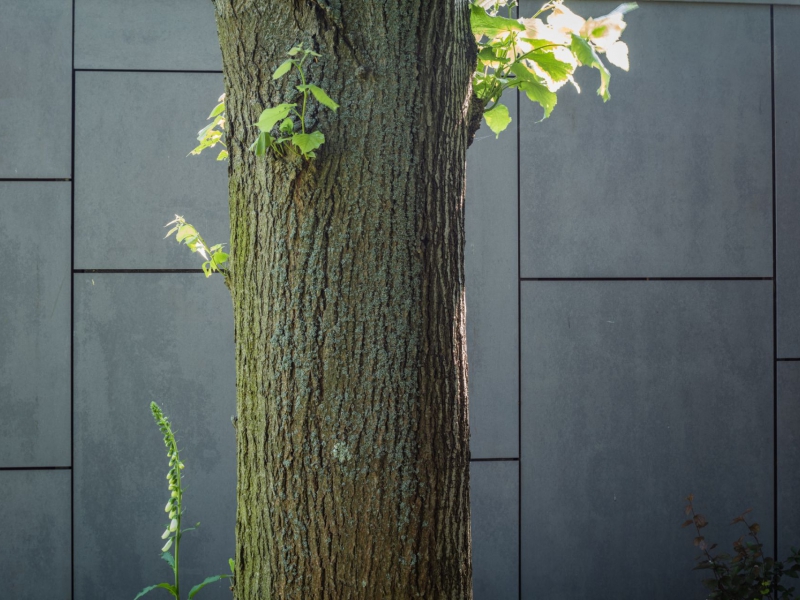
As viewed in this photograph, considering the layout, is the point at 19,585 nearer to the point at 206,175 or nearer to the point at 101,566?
the point at 101,566

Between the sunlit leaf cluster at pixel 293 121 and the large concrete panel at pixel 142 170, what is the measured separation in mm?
2216

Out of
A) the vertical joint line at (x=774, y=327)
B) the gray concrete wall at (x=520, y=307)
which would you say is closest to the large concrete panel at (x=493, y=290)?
the gray concrete wall at (x=520, y=307)

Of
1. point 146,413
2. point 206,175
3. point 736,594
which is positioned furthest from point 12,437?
point 736,594

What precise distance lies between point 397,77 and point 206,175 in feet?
7.66

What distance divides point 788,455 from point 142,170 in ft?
11.3

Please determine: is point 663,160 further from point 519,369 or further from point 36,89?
point 36,89

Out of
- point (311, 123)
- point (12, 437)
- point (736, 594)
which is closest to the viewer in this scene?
point (311, 123)

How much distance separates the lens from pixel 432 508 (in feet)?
4.40

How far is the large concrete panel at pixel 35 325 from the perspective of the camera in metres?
3.39

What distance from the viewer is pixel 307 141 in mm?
1228

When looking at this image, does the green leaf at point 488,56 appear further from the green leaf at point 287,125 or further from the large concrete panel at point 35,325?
the large concrete panel at point 35,325

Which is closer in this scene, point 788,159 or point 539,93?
point 539,93

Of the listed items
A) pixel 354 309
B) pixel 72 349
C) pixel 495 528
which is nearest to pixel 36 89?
pixel 72 349

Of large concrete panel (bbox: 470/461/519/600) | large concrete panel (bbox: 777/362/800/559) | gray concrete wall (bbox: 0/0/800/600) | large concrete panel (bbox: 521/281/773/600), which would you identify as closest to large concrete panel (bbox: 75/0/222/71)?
gray concrete wall (bbox: 0/0/800/600)
